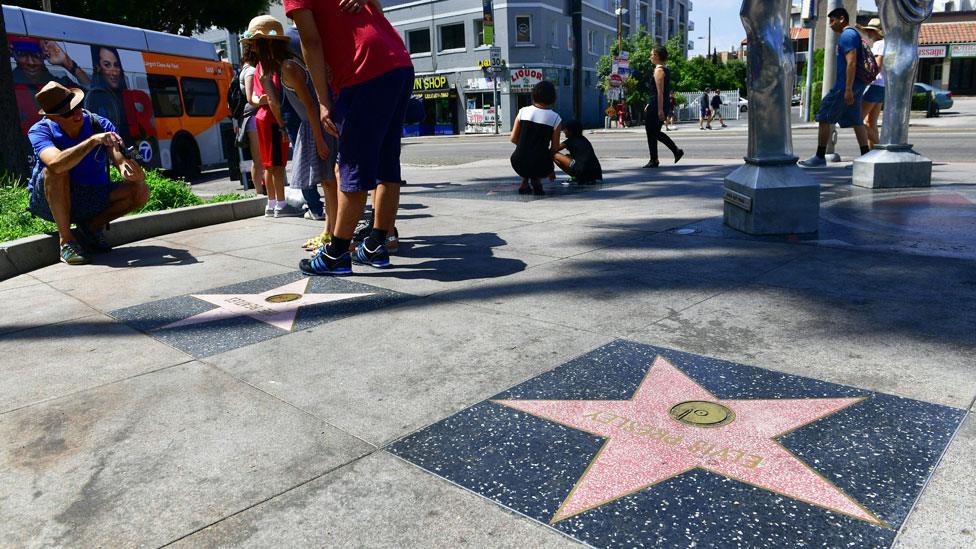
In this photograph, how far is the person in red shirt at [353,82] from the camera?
4113 mm

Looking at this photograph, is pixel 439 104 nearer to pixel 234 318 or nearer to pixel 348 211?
pixel 348 211

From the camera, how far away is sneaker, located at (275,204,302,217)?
749 cm

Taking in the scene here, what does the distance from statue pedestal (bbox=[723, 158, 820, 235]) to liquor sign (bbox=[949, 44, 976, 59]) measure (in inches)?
2227

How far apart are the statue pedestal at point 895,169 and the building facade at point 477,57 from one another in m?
32.4

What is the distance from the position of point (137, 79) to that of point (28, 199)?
388 inches

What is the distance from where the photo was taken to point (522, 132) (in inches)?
328

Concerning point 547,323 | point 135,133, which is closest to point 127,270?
point 547,323

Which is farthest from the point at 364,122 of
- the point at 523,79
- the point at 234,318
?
the point at 523,79

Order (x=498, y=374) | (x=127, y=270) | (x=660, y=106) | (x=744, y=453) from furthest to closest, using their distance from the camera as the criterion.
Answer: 1. (x=660, y=106)
2. (x=127, y=270)
3. (x=498, y=374)
4. (x=744, y=453)

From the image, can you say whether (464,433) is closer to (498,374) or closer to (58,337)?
(498,374)

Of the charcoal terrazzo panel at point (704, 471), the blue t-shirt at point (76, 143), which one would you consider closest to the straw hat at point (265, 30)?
the blue t-shirt at point (76, 143)

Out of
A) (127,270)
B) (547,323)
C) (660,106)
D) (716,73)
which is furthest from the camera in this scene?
(716,73)

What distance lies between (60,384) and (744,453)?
2597mm

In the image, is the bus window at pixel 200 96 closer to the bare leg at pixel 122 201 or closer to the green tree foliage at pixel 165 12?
the green tree foliage at pixel 165 12
